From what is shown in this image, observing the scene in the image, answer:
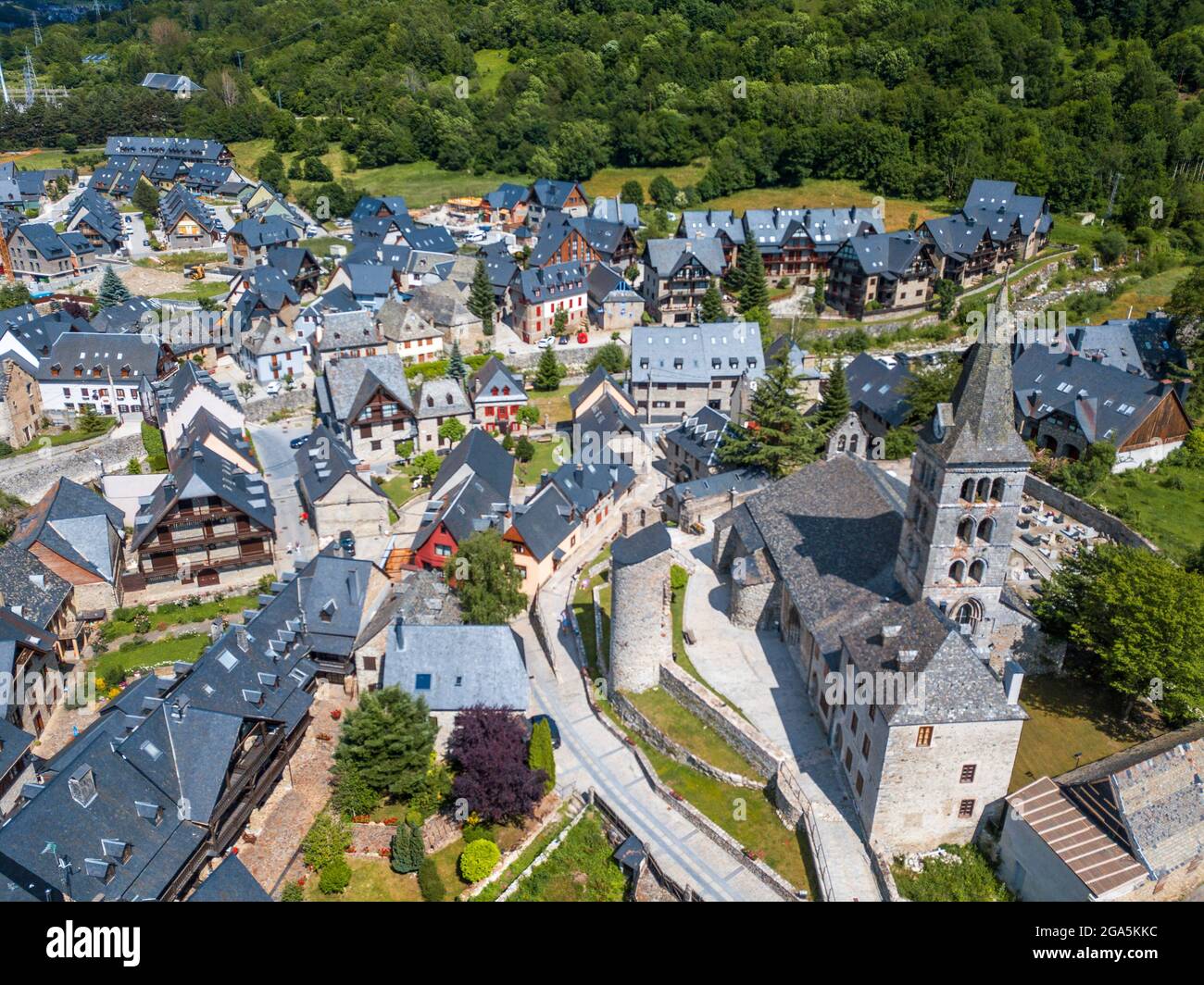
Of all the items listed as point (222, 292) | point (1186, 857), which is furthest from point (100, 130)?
point (1186, 857)

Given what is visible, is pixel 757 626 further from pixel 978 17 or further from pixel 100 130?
pixel 100 130

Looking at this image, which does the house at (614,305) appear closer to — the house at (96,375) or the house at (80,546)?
the house at (96,375)

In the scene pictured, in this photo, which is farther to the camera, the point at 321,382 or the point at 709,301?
the point at 709,301

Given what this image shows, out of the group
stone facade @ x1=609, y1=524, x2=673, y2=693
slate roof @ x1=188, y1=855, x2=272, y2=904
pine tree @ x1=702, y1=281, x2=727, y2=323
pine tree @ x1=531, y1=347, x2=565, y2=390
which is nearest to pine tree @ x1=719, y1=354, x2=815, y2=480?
stone facade @ x1=609, y1=524, x2=673, y2=693

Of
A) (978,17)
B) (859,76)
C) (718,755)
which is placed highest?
(978,17)

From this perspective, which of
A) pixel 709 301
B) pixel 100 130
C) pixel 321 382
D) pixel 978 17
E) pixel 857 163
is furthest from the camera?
pixel 100 130

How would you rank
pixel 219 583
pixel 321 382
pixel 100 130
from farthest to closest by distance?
pixel 100 130
pixel 321 382
pixel 219 583

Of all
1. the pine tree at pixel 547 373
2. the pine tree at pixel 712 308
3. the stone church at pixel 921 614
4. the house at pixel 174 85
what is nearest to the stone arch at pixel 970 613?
the stone church at pixel 921 614
